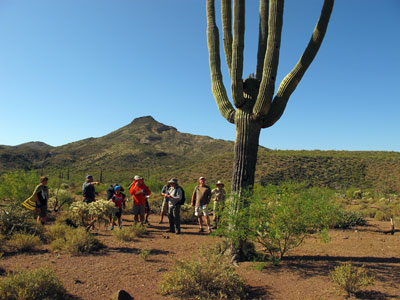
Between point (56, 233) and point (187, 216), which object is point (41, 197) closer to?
point (56, 233)

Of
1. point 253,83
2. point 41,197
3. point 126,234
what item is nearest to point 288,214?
point 253,83

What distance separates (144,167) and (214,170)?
17.5 metres

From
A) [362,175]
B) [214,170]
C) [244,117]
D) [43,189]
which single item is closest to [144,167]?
[214,170]

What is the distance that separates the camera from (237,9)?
277 inches

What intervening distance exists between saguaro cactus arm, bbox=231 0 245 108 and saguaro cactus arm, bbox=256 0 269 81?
73 cm

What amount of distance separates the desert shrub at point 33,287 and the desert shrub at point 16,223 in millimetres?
3575

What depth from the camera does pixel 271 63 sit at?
657 cm

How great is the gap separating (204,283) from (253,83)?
15.3 ft

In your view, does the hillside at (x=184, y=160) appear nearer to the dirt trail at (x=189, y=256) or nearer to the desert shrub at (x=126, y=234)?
the dirt trail at (x=189, y=256)

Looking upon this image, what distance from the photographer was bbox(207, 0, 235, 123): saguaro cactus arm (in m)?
7.13

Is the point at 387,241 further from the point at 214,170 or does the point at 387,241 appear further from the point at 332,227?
the point at 214,170

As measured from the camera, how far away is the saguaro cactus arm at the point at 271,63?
6.36m

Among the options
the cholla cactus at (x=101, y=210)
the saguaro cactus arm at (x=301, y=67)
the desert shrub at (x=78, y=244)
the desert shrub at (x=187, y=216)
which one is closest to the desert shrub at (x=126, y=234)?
the cholla cactus at (x=101, y=210)

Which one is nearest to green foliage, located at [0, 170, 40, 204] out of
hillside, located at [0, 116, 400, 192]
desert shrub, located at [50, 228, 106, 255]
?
desert shrub, located at [50, 228, 106, 255]
